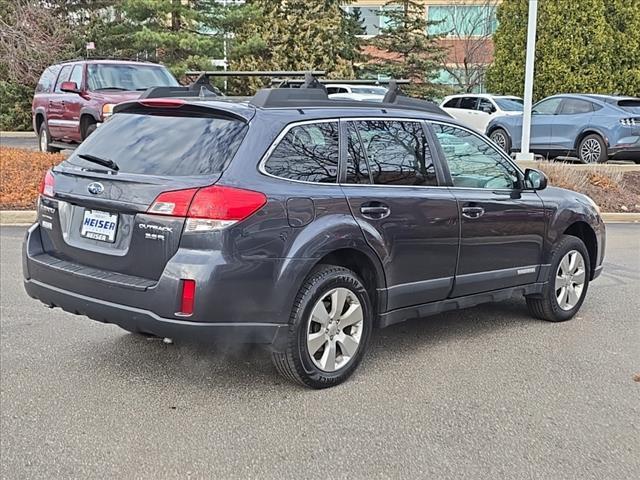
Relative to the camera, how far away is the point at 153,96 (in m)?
5.07

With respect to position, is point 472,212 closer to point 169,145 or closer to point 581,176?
point 169,145

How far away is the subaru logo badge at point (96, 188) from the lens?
4348mm

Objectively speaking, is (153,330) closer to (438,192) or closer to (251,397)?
(251,397)

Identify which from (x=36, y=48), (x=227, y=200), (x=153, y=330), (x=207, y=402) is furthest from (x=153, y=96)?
(x=36, y=48)

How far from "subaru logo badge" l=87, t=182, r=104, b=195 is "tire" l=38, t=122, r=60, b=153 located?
11.3m

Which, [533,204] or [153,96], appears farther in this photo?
[533,204]

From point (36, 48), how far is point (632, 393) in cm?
1270

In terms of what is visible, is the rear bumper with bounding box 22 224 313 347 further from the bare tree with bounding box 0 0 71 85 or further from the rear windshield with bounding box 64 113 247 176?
the bare tree with bounding box 0 0 71 85

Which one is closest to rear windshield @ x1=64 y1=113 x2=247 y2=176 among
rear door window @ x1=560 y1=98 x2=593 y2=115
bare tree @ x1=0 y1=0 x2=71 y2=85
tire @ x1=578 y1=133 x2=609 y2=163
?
bare tree @ x1=0 y1=0 x2=71 y2=85

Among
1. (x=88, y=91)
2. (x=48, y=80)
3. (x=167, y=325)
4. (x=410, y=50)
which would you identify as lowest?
(x=167, y=325)

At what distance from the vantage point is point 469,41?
116ft

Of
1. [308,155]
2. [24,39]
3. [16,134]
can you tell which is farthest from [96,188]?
[16,134]

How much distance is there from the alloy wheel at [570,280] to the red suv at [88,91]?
876 cm

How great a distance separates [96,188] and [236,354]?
59.1 inches
